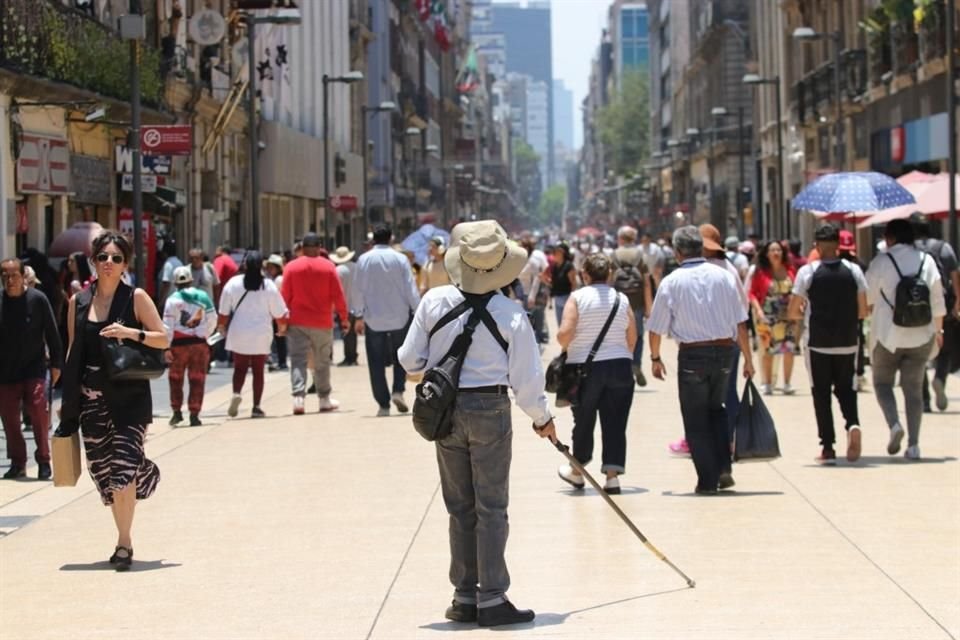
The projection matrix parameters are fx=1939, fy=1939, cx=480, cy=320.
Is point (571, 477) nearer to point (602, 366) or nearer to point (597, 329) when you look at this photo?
point (602, 366)

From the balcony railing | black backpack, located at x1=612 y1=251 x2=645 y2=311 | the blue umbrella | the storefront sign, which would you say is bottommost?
black backpack, located at x1=612 y1=251 x2=645 y2=311

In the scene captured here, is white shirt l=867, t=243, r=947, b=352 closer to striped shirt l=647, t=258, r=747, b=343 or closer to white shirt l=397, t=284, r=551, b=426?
striped shirt l=647, t=258, r=747, b=343

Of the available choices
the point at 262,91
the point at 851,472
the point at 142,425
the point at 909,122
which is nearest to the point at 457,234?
the point at 142,425

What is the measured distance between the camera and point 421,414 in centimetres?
799

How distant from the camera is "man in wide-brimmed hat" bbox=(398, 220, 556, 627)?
26.6 ft

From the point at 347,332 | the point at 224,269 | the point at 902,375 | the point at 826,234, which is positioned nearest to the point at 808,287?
the point at 826,234

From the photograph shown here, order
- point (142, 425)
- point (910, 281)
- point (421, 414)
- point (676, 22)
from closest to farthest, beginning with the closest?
point (421, 414) → point (142, 425) → point (910, 281) → point (676, 22)

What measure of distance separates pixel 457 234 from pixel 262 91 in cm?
4255

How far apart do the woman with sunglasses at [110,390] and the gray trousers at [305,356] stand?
30.3 feet

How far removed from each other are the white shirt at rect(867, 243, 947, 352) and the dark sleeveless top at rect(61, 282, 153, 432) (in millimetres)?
6521

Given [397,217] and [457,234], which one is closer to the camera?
[457,234]

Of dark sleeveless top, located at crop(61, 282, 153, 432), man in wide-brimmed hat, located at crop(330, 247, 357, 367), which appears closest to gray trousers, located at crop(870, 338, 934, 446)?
dark sleeveless top, located at crop(61, 282, 153, 432)

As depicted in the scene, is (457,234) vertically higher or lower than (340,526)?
higher

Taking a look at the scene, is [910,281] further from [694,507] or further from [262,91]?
[262,91]
